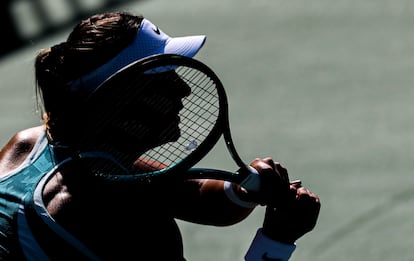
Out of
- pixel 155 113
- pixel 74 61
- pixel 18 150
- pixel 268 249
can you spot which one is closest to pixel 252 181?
pixel 268 249

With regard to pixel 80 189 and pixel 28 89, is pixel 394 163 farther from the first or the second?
pixel 80 189

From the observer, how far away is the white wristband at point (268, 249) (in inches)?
120

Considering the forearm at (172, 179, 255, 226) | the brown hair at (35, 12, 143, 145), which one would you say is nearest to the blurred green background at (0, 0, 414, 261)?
the forearm at (172, 179, 255, 226)

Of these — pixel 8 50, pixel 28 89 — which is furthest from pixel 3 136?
pixel 8 50

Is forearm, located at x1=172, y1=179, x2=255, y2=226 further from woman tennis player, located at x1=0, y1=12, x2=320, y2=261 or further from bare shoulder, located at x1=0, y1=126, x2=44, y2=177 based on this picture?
bare shoulder, located at x1=0, y1=126, x2=44, y2=177

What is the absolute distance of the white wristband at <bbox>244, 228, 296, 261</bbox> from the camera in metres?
3.04

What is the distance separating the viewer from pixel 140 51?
2.95m

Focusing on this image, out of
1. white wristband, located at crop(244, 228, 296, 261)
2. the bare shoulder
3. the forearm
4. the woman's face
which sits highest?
the woman's face

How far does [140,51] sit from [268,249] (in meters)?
0.69

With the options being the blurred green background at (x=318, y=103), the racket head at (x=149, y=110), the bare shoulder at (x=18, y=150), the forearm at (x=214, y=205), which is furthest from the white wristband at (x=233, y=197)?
the blurred green background at (x=318, y=103)

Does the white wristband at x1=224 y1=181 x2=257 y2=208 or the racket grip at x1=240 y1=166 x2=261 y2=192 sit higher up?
the racket grip at x1=240 y1=166 x2=261 y2=192

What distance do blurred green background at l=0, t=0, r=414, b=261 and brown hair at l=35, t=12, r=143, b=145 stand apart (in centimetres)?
249

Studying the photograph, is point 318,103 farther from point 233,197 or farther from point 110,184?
point 110,184

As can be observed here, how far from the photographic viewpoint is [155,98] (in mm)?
2936
